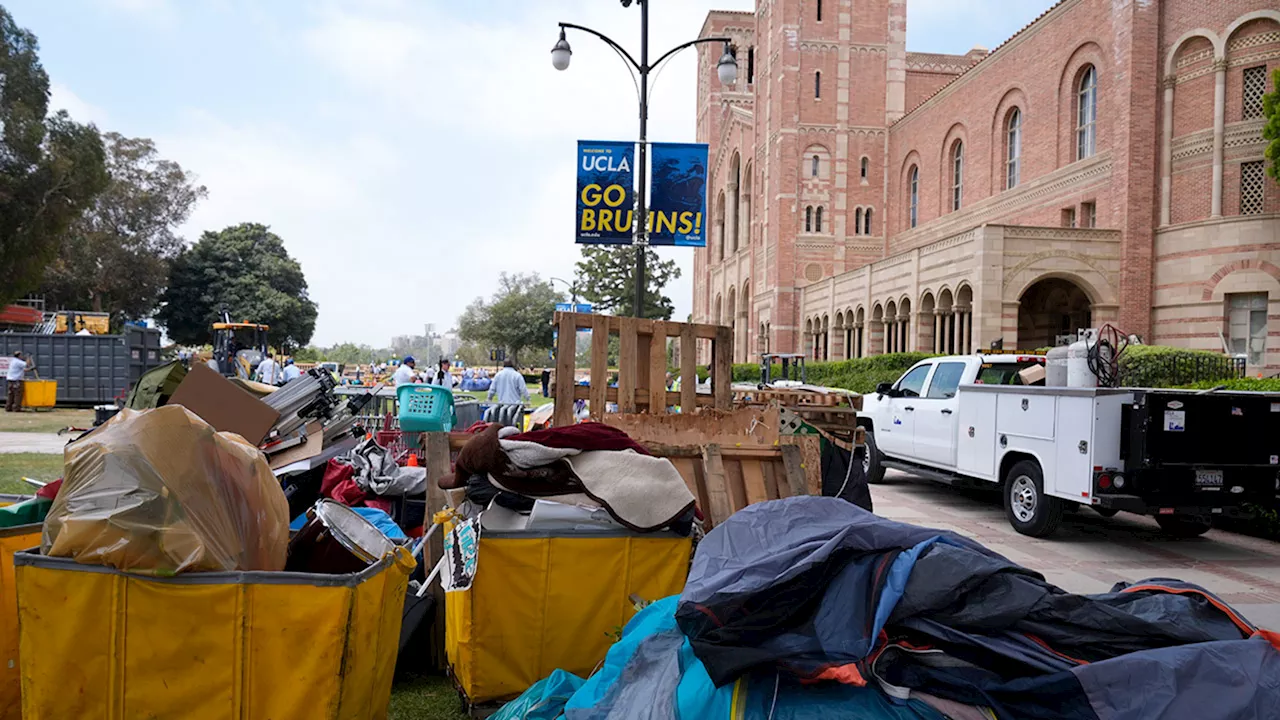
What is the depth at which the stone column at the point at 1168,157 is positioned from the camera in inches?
996

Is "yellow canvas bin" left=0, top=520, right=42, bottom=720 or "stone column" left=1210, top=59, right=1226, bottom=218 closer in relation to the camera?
"yellow canvas bin" left=0, top=520, right=42, bottom=720

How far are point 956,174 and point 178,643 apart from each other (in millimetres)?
41929

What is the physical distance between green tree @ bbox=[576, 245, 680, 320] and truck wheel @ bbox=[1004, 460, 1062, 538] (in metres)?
50.8

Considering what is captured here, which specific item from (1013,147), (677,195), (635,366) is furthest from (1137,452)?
(1013,147)

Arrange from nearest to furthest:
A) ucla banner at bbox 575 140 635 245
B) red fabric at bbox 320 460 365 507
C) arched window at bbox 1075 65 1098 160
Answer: red fabric at bbox 320 460 365 507 → ucla banner at bbox 575 140 635 245 → arched window at bbox 1075 65 1098 160

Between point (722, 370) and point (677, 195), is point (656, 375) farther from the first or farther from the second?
point (677, 195)

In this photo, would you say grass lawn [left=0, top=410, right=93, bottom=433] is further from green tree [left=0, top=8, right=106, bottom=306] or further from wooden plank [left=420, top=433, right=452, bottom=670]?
wooden plank [left=420, top=433, right=452, bottom=670]

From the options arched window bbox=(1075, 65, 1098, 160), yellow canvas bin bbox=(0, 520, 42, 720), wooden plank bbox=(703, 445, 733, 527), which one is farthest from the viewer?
arched window bbox=(1075, 65, 1098, 160)

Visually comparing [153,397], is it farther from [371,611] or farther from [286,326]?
[286,326]

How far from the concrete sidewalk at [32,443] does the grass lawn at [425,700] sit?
Answer: 488 inches

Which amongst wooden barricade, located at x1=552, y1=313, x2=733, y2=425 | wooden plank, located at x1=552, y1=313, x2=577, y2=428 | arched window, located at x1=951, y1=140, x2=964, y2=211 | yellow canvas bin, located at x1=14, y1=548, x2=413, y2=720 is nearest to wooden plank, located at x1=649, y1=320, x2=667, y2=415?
wooden barricade, located at x1=552, y1=313, x2=733, y2=425

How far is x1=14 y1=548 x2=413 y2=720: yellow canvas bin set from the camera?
3.03 metres

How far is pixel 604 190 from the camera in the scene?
11.2m

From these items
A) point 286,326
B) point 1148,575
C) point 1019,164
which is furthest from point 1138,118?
point 286,326
